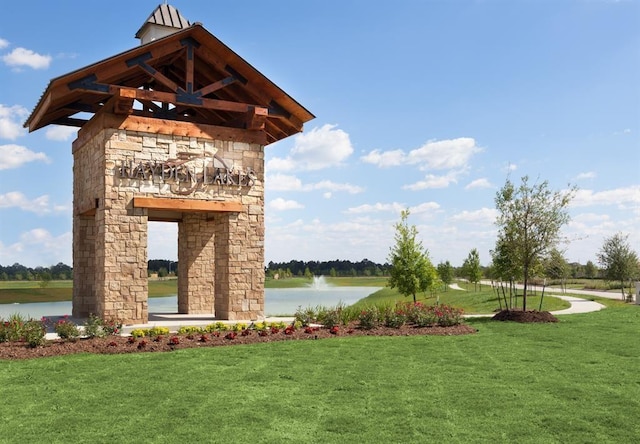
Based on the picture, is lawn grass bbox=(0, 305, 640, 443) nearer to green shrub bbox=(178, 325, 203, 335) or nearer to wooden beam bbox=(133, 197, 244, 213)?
green shrub bbox=(178, 325, 203, 335)

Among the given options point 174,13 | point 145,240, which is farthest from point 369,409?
point 174,13

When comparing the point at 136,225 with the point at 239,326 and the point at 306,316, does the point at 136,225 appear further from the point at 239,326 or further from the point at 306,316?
the point at 306,316

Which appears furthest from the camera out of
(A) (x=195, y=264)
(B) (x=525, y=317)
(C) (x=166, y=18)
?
(A) (x=195, y=264)

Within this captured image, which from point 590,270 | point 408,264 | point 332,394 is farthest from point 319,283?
point 332,394

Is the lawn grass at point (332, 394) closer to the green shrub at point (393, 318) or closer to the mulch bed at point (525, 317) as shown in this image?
the green shrub at point (393, 318)

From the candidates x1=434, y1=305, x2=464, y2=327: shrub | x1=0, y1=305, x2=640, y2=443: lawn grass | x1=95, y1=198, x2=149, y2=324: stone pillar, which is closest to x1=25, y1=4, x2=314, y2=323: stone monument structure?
x1=95, y1=198, x2=149, y2=324: stone pillar

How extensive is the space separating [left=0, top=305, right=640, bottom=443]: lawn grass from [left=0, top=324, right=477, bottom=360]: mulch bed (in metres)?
0.68

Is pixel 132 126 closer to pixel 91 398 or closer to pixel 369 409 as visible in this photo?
pixel 91 398

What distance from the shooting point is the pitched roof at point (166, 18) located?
20.5 m

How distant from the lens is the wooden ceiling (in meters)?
15.7

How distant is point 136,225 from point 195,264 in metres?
5.00

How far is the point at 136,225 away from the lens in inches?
632

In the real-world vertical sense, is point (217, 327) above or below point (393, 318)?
below

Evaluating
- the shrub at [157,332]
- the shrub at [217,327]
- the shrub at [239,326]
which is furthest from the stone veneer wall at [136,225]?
the shrub at [157,332]
